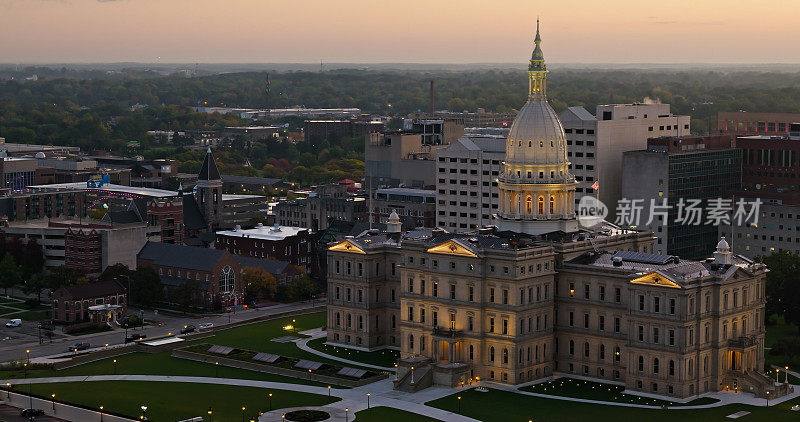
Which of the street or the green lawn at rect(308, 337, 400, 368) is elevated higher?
the green lawn at rect(308, 337, 400, 368)

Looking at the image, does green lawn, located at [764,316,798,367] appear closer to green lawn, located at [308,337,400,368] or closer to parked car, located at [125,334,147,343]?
green lawn, located at [308,337,400,368]

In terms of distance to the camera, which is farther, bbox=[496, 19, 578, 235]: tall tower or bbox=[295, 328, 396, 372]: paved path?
bbox=[496, 19, 578, 235]: tall tower

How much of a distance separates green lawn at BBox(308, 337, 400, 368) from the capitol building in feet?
7.39

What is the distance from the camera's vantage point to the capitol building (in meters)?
145

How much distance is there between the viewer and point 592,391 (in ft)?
486

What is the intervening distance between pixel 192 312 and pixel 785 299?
79.0 meters

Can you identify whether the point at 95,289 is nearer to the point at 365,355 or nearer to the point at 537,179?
the point at 365,355

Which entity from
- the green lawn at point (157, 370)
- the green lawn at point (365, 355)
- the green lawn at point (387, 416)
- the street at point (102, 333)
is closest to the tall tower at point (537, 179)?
the green lawn at point (365, 355)

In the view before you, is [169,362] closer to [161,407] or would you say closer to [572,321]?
[161,407]

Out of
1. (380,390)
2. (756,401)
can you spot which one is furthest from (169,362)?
(756,401)

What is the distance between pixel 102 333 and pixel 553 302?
61122 mm

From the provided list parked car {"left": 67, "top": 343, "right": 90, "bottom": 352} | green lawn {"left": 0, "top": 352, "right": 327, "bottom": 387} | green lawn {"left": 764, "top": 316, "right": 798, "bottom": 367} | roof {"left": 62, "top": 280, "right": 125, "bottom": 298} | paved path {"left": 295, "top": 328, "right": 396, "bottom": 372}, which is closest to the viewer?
green lawn {"left": 0, "top": 352, "right": 327, "bottom": 387}

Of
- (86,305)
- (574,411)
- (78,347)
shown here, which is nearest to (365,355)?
(574,411)

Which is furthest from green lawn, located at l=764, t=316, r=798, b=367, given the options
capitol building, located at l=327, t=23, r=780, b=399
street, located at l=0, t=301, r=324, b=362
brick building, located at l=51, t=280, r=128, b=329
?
brick building, located at l=51, t=280, r=128, b=329
